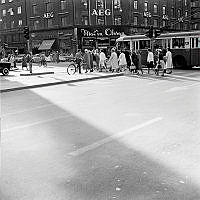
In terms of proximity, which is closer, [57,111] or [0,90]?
[57,111]

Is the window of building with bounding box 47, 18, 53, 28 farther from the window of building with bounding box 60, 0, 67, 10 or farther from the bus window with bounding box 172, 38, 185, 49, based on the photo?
the bus window with bounding box 172, 38, 185, 49

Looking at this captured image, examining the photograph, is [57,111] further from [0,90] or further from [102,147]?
[0,90]

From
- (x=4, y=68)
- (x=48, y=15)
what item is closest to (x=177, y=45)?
(x=4, y=68)

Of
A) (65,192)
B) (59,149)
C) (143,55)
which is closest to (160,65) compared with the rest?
(143,55)

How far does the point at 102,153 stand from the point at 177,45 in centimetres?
2510

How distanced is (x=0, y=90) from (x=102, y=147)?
1109cm

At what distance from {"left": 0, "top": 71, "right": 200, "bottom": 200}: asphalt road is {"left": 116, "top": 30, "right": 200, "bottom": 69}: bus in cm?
1895

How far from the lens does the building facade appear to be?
53906 millimetres

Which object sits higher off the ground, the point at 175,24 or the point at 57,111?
the point at 175,24

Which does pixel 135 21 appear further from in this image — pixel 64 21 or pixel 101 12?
pixel 64 21

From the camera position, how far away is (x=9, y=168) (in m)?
5.20

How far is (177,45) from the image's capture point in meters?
29.7

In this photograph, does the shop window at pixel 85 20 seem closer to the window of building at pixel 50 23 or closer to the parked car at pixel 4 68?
the window of building at pixel 50 23

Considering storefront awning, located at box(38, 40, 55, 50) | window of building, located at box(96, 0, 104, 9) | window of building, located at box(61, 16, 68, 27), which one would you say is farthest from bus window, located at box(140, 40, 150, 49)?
storefront awning, located at box(38, 40, 55, 50)
